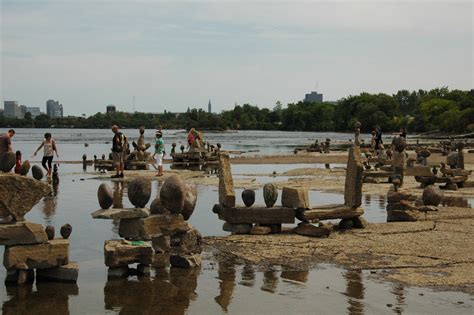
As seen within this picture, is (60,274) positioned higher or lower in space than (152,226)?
lower

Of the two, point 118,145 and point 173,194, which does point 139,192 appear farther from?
point 118,145

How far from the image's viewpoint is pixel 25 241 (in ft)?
34.0

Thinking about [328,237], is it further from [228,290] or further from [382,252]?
[228,290]

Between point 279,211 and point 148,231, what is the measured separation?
366cm

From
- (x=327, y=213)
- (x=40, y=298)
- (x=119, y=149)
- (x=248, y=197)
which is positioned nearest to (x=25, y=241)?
(x=40, y=298)

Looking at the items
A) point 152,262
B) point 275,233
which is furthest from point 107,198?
point 275,233

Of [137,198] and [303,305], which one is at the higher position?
[137,198]

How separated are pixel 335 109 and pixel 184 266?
604ft

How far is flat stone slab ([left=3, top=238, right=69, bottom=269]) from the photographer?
10.3 meters

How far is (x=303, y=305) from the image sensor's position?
31.2 ft

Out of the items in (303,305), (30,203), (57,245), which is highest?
(30,203)

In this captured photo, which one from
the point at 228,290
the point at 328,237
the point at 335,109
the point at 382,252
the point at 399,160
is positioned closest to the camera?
the point at 228,290

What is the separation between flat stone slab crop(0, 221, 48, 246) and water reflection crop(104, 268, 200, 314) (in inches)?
51.6

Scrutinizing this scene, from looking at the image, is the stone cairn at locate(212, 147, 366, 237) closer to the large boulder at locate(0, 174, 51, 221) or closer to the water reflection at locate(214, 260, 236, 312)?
the water reflection at locate(214, 260, 236, 312)
